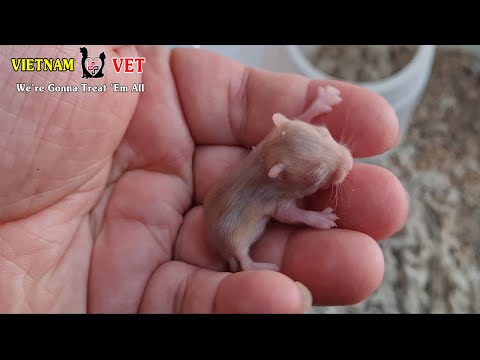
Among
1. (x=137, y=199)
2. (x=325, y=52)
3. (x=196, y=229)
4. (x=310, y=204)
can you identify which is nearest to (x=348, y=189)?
(x=310, y=204)

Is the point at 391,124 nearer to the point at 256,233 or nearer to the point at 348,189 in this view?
the point at 348,189

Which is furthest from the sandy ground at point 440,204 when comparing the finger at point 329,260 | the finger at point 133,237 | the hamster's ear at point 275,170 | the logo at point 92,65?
the logo at point 92,65

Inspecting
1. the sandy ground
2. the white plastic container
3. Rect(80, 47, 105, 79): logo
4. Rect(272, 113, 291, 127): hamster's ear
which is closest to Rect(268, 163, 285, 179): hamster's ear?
Rect(272, 113, 291, 127): hamster's ear

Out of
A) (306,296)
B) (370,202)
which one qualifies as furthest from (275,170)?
(306,296)

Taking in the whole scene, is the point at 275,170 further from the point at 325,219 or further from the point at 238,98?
the point at 238,98

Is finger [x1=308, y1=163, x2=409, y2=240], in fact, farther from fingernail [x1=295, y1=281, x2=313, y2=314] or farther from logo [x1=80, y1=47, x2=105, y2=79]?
logo [x1=80, y1=47, x2=105, y2=79]
